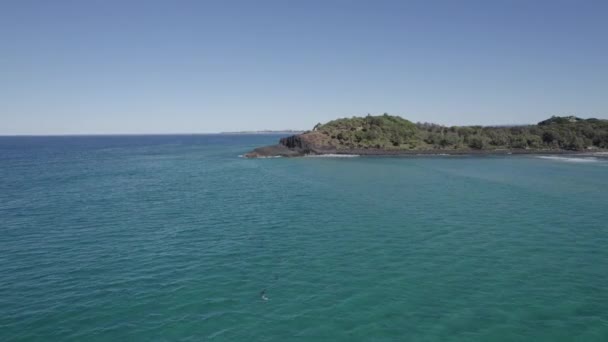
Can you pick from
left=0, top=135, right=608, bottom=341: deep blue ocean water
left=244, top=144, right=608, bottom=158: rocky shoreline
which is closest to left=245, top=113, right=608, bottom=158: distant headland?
left=244, top=144, right=608, bottom=158: rocky shoreline

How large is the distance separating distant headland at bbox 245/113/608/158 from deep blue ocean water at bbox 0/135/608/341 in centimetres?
7373

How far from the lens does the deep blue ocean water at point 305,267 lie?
1873 cm

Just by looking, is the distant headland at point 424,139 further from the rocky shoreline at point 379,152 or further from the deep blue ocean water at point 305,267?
the deep blue ocean water at point 305,267

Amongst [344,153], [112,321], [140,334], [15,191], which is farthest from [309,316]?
[344,153]

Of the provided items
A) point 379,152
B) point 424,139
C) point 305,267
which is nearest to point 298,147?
point 379,152

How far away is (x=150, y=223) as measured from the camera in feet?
124

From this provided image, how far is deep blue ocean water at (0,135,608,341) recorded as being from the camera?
1873cm

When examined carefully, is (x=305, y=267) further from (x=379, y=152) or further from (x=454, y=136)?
(x=454, y=136)

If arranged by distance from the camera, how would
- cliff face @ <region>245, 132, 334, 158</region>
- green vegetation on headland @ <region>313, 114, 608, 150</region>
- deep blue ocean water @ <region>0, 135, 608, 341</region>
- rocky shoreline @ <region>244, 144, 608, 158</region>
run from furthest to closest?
green vegetation on headland @ <region>313, 114, 608, 150</region> < rocky shoreline @ <region>244, 144, 608, 158</region> < cliff face @ <region>245, 132, 334, 158</region> < deep blue ocean water @ <region>0, 135, 608, 341</region>

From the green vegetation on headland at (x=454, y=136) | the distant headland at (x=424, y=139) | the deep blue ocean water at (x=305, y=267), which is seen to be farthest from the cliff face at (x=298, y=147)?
the deep blue ocean water at (x=305, y=267)

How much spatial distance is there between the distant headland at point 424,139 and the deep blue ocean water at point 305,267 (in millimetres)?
73732

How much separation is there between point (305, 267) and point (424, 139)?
129891 millimetres

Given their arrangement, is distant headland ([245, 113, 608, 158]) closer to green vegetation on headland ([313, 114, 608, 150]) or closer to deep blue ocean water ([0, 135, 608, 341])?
green vegetation on headland ([313, 114, 608, 150])

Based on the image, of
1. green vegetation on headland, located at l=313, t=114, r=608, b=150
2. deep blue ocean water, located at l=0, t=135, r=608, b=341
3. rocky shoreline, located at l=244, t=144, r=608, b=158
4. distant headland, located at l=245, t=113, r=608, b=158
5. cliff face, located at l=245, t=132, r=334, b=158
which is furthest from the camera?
green vegetation on headland, located at l=313, t=114, r=608, b=150
